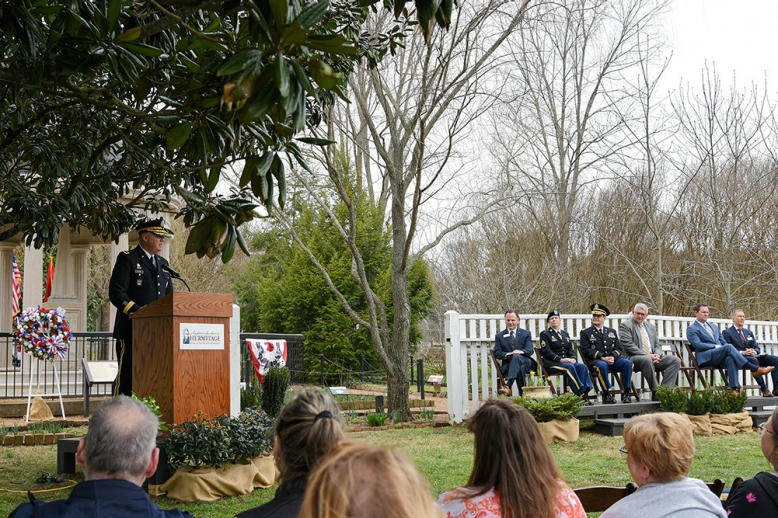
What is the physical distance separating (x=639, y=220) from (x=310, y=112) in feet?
58.7

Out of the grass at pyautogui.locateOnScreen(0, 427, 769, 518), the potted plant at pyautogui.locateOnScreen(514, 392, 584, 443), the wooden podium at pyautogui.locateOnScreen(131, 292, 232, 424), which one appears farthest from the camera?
the potted plant at pyautogui.locateOnScreen(514, 392, 584, 443)

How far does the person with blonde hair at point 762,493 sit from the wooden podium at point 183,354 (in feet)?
14.5

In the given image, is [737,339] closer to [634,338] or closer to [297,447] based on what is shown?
[634,338]

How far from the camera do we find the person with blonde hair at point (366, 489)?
1261 mm

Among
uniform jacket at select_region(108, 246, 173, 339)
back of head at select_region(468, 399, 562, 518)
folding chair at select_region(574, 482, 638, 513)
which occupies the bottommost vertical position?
folding chair at select_region(574, 482, 638, 513)

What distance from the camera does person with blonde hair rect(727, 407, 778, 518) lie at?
119 inches

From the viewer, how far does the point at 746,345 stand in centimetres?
1326

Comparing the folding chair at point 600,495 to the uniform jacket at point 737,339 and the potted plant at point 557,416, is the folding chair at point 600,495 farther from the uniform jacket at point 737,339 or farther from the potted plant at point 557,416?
the uniform jacket at point 737,339

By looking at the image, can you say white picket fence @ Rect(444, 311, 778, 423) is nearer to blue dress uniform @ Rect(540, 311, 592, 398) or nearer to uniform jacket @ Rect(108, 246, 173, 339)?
blue dress uniform @ Rect(540, 311, 592, 398)

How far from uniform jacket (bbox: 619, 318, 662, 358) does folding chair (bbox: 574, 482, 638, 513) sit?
878 centimetres

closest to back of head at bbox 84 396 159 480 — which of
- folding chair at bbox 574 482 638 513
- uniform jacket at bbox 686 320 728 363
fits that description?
folding chair at bbox 574 482 638 513

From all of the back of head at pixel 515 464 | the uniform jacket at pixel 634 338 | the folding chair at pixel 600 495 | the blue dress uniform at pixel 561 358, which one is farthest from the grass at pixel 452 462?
A: the back of head at pixel 515 464

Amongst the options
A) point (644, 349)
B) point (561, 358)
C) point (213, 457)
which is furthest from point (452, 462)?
point (644, 349)

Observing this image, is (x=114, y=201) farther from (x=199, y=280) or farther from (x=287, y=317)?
(x=199, y=280)
